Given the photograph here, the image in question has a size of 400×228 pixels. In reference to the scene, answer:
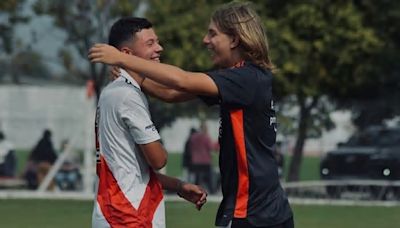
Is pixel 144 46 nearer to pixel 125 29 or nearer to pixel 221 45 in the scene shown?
pixel 125 29

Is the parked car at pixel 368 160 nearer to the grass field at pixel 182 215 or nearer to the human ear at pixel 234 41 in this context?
the grass field at pixel 182 215

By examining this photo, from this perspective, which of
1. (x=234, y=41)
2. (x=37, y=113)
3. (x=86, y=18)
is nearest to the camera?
(x=234, y=41)

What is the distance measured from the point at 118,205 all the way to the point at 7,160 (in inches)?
935

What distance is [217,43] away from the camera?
5320 mm

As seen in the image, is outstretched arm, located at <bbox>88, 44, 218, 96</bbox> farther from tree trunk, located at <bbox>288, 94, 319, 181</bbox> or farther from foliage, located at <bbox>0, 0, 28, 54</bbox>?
foliage, located at <bbox>0, 0, 28, 54</bbox>

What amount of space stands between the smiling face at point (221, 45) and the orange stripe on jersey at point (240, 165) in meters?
0.26

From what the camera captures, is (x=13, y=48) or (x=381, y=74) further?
(x=13, y=48)

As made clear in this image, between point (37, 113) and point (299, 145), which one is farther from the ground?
point (299, 145)

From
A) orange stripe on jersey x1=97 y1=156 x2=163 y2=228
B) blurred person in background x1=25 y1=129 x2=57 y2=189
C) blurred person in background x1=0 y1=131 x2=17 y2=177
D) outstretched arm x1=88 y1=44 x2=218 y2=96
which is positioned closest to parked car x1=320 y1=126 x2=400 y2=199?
blurred person in background x1=25 y1=129 x2=57 y2=189

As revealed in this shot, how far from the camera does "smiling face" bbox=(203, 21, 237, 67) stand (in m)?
5.30

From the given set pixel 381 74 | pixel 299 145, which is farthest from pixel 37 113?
pixel 381 74

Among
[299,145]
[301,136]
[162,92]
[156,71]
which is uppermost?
[156,71]

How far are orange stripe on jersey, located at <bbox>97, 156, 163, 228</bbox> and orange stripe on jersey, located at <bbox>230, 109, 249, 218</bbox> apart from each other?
1.61 ft

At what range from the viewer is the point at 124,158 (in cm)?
552
